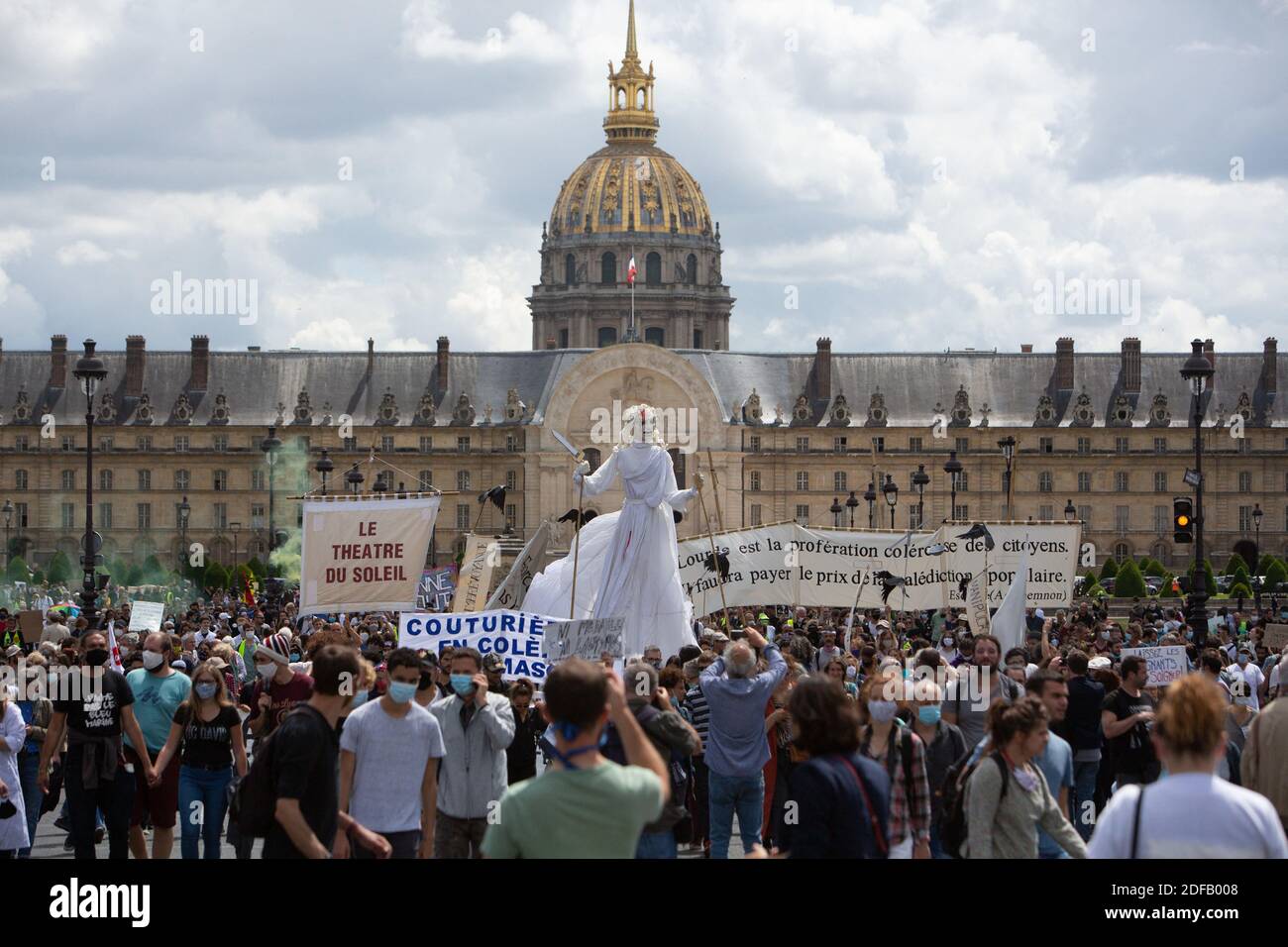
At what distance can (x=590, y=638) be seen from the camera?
1500cm

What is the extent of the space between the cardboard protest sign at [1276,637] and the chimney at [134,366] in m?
73.3

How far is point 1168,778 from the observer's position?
21.7 ft

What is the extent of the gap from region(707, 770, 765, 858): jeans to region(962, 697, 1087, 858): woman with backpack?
14.0 ft

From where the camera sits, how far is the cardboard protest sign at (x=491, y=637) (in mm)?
15523

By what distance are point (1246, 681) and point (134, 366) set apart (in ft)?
260

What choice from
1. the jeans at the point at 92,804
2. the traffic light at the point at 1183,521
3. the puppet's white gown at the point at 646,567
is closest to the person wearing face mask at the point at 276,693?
the jeans at the point at 92,804

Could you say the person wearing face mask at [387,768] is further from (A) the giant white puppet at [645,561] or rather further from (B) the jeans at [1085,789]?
(A) the giant white puppet at [645,561]

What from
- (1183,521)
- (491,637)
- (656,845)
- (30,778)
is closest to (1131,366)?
Answer: (1183,521)

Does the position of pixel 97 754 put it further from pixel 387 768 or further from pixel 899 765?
pixel 899 765

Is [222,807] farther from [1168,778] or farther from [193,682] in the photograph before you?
[1168,778]

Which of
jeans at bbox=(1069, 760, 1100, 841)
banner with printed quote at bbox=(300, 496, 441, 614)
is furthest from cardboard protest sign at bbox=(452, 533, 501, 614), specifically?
jeans at bbox=(1069, 760, 1100, 841)

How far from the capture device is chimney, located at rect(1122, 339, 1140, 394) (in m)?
92.7

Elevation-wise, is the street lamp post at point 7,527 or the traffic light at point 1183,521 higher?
the street lamp post at point 7,527
